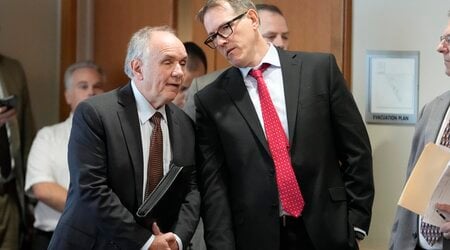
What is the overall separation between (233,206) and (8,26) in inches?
85.2

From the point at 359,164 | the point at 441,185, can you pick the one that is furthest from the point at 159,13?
the point at 441,185

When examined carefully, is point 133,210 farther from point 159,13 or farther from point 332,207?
point 159,13

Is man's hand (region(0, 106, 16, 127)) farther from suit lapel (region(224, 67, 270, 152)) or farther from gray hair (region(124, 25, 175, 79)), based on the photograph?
suit lapel (region(224, 67, 270, 152))

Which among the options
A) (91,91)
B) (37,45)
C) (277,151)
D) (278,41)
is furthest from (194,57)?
(37,45)

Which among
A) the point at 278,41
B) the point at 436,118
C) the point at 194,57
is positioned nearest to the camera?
the point at 436,118

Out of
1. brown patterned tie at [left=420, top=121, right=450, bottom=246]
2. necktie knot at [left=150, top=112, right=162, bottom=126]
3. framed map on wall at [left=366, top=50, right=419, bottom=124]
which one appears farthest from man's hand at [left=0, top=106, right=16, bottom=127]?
brown patterned tie at [left=420, top=121, right=450, bottom=246]

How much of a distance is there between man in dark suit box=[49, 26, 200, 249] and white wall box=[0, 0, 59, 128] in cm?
184

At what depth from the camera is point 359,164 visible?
2.07 m

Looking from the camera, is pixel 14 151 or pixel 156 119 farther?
pixel 14 151

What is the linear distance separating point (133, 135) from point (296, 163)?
513mm

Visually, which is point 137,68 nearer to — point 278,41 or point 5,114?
point 278,41

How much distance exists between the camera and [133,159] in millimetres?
1991

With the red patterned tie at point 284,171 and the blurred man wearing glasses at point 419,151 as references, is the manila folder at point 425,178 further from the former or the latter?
the red patterned tie at point 284,171

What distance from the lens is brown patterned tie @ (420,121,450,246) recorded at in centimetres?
212
